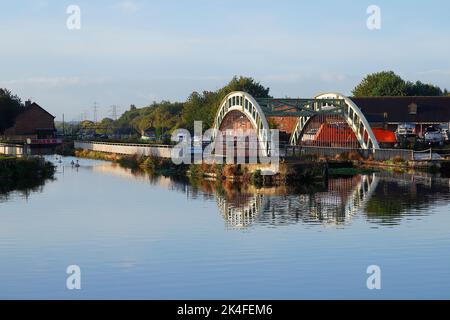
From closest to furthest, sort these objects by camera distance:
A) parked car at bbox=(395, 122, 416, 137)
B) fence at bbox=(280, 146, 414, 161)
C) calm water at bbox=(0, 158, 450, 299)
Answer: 1. calm water at bbox=(0, 158, 450, 299)
2. fence at bbox=(280, 146, 414, 161)
3. parked car at bbox=(395, 122, 416, 137)

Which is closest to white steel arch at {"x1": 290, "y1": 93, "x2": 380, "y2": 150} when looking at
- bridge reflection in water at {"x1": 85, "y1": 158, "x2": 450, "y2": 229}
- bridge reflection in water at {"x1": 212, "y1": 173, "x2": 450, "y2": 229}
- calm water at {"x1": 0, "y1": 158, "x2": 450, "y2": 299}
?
bridge reflection in water at {"x1": 85, "y1": 158, "x2": 450, "y2": 229}

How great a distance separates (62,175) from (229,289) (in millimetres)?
51651

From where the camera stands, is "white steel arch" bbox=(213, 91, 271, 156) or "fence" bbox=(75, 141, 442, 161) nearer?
"fence" bbox=(75, 141, 442, 161)

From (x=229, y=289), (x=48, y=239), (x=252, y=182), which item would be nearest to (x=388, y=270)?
(x=229, y=289)

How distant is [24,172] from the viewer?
74.2m

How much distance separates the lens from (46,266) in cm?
3247

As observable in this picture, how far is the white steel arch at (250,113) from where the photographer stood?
80700mm

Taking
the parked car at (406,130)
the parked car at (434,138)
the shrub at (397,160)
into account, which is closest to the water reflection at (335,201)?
the shrub at (397,160)

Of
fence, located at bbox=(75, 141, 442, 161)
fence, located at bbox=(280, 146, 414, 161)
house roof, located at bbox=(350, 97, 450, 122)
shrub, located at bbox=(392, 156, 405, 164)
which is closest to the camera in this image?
shrub, located at bbox=(392, 156, 405, 164)

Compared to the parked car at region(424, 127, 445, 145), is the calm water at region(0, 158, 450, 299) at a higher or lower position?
lower

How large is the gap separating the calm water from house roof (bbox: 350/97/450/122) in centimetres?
4287

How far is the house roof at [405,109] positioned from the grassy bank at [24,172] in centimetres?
4181

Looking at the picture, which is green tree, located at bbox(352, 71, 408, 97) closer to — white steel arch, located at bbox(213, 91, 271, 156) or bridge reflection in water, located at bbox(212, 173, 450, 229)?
white steel arch, located at bbox(213, 91, 271, 156)

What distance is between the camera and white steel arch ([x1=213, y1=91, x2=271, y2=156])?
Result: 265 feet
